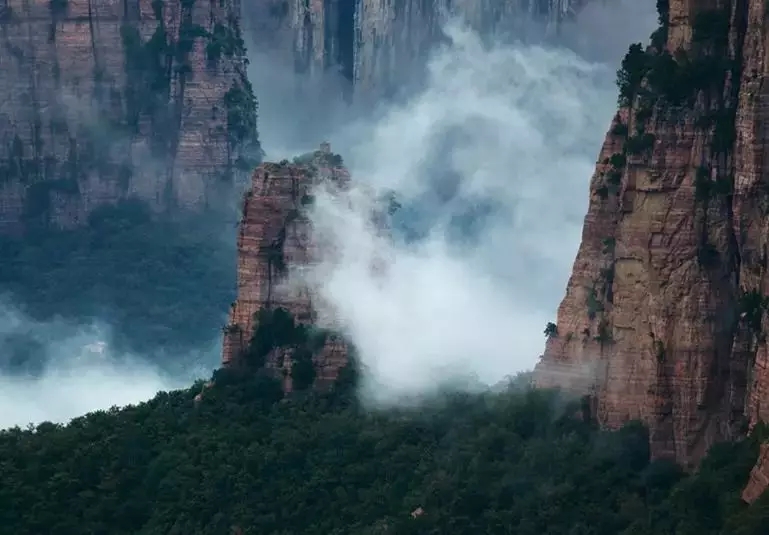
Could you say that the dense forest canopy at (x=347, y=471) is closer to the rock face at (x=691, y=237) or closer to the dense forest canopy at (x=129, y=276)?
the rock face at (x=691, y=237)

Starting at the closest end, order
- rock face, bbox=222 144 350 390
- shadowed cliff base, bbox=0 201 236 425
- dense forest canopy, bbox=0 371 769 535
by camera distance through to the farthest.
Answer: dense forest canopy, bbox=0 371 769 535 < rock face, bbox=222 144 350 390 < shadowed cliff base, bbox=0 201 236 425

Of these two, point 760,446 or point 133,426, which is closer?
point 760,446

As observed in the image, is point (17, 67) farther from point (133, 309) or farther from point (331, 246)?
point (331, 246)

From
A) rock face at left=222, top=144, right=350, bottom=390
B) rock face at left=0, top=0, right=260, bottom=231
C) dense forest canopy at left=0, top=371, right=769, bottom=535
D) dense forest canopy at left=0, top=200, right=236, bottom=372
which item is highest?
rock face at left=0, top=0, right=260, bottom=231

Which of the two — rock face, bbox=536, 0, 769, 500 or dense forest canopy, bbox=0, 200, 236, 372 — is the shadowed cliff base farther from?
rock face, bbox=536, 0, 769, 500

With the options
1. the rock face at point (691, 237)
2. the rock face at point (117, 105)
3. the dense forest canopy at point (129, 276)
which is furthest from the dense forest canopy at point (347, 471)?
the rock face at point (117, 105)

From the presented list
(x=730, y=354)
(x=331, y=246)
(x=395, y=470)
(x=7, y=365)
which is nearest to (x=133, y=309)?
(x=7, y=365)

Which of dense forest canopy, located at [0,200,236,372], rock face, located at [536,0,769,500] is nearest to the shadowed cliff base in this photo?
dense forest canopy, located at [0,200,236,372]
